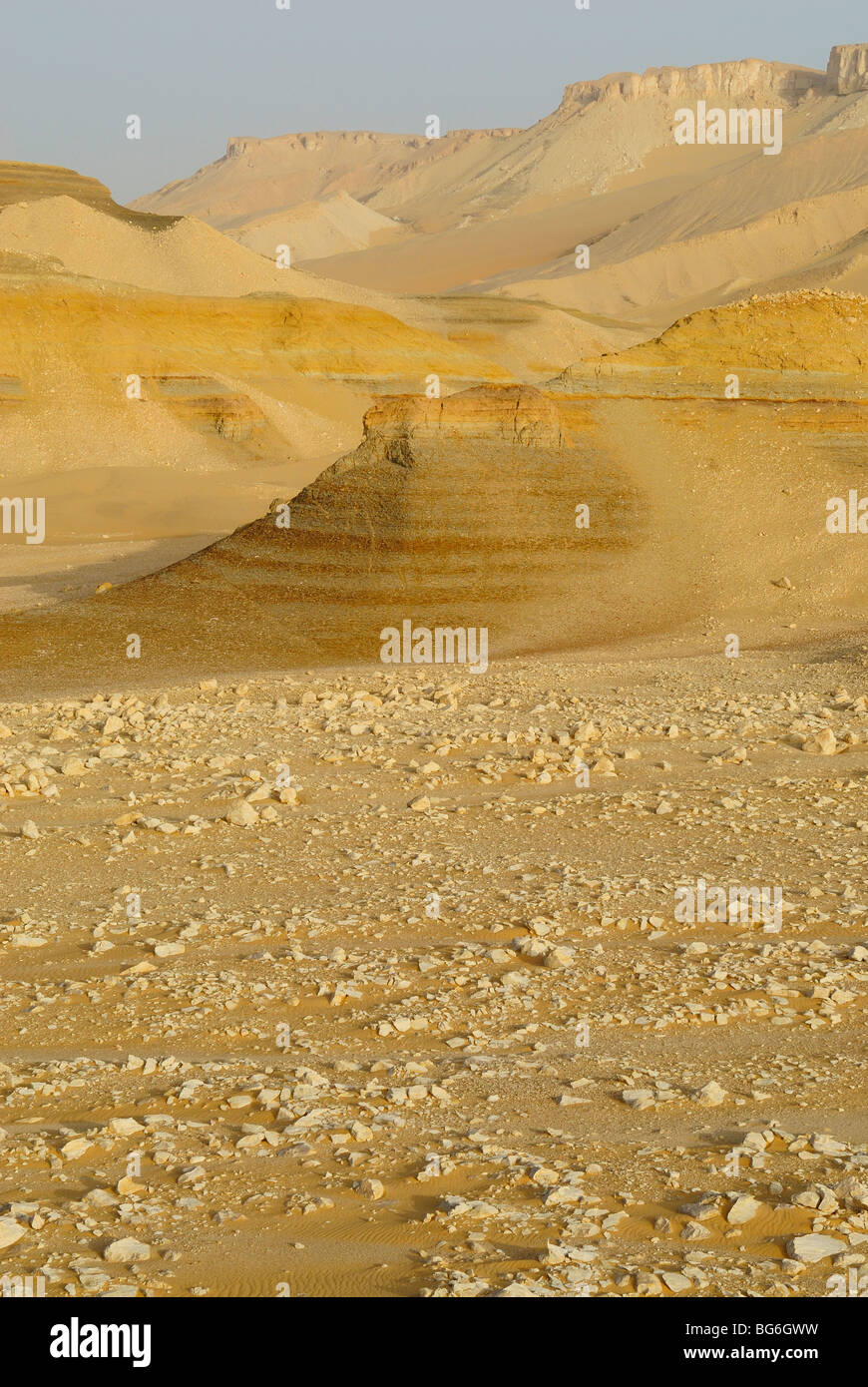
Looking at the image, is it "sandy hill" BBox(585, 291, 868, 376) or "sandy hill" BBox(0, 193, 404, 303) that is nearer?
"sandy hill" BBox(585, 291, 868, 376)

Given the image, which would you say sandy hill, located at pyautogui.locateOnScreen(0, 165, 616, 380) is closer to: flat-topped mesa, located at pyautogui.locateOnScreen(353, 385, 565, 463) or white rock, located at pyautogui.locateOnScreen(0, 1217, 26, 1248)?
flat-topped mesa, located at pyautogui.locateOnScreen(353, 385, 565, 463)

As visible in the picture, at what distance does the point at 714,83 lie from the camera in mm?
158375

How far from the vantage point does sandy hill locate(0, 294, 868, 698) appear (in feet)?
53.2

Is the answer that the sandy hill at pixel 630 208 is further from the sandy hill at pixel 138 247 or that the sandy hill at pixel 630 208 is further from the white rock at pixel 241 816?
the white rock at pixel 241 816

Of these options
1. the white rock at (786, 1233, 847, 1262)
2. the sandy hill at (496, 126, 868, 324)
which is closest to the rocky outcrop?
the white rock at (786, 1233, 847, 1262)

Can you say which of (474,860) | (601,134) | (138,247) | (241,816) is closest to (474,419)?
(241,816)

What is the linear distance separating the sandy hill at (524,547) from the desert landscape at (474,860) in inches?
2.4

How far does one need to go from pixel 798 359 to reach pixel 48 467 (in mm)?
22806

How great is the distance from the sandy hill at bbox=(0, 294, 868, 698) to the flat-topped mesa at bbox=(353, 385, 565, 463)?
27mm

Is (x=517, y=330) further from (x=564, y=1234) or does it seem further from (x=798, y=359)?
(x=564, y=1234)

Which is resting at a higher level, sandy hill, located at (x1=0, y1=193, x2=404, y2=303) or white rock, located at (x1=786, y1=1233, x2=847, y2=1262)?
sandy hill, located at (x1=0, y1=193, x2=404, y2=303)

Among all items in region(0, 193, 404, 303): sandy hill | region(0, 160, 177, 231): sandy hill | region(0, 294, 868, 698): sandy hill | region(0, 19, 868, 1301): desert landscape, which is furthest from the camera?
region(0, 160, 177, 231): sandy hill

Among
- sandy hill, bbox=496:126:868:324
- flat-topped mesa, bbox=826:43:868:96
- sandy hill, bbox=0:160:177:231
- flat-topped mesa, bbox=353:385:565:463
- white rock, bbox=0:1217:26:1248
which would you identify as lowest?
white rock, bbox=0:1217:26:1248

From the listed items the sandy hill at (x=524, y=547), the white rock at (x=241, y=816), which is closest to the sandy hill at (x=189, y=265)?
the sandy hill at (x=524, y=547)
